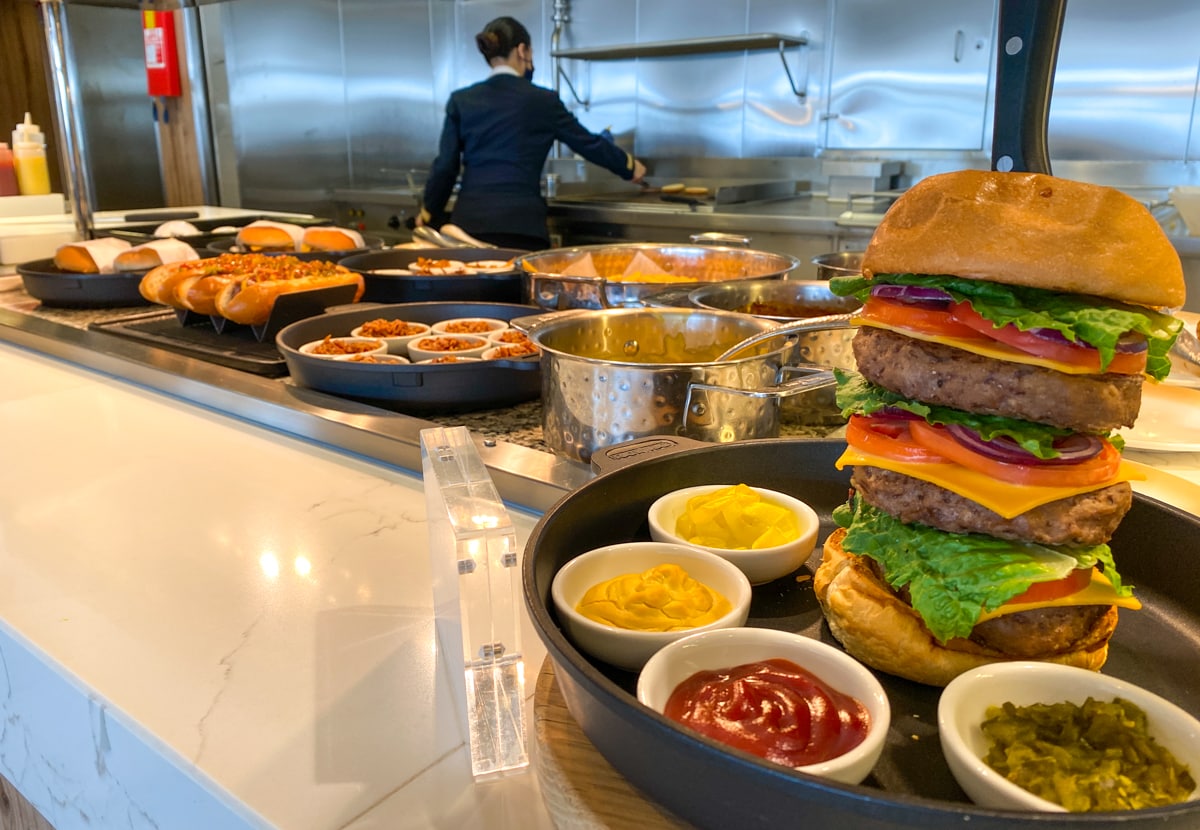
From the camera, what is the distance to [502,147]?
4.52 metres

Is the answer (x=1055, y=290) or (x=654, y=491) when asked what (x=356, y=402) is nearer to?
(x=654, y=491)

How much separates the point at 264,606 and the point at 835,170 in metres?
4.72

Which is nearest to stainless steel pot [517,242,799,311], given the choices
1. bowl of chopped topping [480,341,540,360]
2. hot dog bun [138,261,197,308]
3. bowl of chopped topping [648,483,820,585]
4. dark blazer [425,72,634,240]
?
bowl of chopped topping [480,341,540,360]

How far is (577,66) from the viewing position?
5996 mm

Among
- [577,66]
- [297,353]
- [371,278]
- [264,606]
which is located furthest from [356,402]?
[577,66]

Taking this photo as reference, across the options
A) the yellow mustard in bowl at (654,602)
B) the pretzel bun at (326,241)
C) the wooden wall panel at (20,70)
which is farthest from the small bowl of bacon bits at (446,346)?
the wooden wall panel at (20,70)

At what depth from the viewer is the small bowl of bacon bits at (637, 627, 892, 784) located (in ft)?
2.15

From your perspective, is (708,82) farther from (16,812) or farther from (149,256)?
(16,812)

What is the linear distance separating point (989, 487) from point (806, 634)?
0.24m

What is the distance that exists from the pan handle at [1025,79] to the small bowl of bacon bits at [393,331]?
1124 mm

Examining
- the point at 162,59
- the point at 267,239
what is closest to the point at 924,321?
the point at 267,239

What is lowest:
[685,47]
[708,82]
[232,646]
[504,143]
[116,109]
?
[232,646]

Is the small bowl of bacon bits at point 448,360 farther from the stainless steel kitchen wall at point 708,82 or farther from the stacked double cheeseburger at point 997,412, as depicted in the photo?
the stainless steel kitchen wall at point 708,82

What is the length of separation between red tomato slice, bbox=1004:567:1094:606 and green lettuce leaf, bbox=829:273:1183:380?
0.65ft
